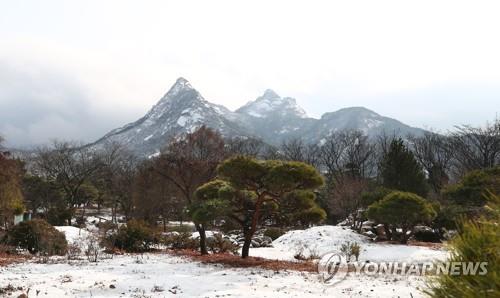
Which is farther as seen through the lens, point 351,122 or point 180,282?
point 351,122

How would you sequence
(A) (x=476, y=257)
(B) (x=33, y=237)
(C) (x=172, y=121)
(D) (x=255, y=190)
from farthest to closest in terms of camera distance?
(C) (x=172, y=121), (B) (x=33, y=237), (D) (x=255, y=190), (A) (x=476, y=257)

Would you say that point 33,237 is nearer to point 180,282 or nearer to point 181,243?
point 181,243

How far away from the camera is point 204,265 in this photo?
1245cm

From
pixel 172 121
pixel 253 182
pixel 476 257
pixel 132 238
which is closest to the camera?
pixel 476 257

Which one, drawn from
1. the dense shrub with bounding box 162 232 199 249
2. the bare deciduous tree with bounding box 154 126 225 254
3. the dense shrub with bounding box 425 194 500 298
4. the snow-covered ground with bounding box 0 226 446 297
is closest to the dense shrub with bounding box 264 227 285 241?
the bare deciduous tree with bounding box 154 126 225 254

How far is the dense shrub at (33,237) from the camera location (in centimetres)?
1582

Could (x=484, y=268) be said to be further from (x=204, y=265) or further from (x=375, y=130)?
(x=375, y=130)

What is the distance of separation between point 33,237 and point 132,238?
3638 millimetres

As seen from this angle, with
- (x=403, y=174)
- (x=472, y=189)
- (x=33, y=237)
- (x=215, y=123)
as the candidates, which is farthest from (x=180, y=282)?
(x=215, y=123)

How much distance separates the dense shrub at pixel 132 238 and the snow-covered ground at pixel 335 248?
4.33 meters

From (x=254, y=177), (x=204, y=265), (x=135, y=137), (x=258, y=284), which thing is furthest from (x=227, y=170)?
(x=135, y=137)

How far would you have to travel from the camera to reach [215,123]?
14450 cm

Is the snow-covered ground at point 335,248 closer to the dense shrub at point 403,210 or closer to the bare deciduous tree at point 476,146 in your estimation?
the dense shrub at point 403,210

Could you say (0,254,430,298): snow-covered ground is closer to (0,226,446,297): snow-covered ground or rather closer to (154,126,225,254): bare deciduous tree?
(0,226,446,297): snow-covered ground
